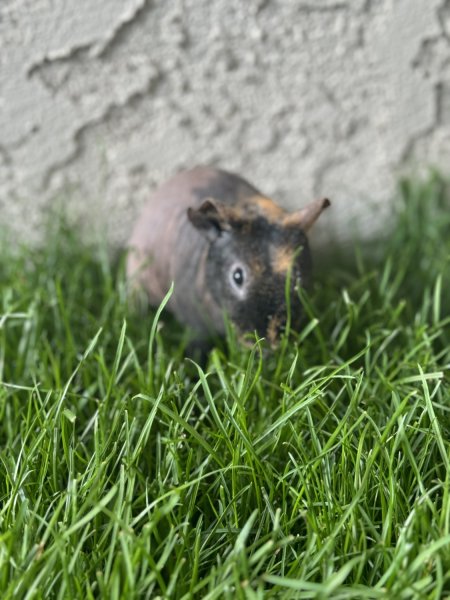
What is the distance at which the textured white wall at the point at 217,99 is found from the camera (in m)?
1.43

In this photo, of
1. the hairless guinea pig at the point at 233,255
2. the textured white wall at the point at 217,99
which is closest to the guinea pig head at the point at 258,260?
the hairless guinea pig at the point at 233,255

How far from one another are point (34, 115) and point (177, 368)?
1.94 feet

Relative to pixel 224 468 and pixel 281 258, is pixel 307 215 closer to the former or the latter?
pixel 281 258

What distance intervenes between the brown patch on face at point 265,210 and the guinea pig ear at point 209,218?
6cm

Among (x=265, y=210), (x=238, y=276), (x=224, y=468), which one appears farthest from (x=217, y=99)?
(x=224, y=468)

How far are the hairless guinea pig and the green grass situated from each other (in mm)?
71

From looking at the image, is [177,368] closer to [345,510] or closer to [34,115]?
[345,510]

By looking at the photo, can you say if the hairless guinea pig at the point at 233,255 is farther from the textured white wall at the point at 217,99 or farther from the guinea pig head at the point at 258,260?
the textured white wall at the point at 217,99

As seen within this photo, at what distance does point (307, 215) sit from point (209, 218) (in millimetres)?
160

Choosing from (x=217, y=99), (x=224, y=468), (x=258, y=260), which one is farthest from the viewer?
(x=217, y=99)

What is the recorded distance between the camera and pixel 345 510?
97 centimetres

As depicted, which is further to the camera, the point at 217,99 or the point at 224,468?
the point at 217,99

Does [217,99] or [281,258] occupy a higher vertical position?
[217,99]

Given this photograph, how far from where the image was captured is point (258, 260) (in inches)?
48.5
